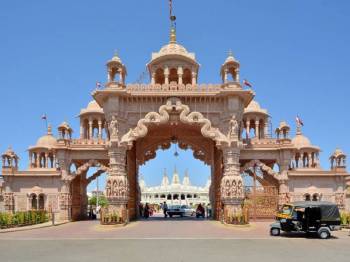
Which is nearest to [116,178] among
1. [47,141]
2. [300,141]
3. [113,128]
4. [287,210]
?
[113,128]

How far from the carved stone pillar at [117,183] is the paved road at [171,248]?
16.1 feet

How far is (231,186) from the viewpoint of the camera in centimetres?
2358

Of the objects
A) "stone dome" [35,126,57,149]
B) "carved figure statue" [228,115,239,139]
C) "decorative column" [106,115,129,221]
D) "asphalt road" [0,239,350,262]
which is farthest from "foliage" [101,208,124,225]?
"stone dome" [35,126,57,149]

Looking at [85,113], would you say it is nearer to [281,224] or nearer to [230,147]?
[230,147]

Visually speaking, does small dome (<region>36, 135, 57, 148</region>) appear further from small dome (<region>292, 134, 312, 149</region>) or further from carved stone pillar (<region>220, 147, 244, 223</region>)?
small dome (<region>292, 134, 312, 149</region>)

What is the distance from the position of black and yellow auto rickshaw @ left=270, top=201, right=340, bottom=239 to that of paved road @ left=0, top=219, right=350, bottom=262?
Answer: 1.73 ft

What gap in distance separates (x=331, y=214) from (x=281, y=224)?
217cm

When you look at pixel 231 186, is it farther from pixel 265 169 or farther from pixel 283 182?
pixel 283 182

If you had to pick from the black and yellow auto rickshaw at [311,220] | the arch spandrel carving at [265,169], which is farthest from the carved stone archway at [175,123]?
the black and yellow auto rickshaw at [311,220]

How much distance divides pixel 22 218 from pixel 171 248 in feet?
47.1

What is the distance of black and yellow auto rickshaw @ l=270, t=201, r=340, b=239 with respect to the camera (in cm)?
1728

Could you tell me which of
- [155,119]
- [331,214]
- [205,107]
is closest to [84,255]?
[331,214]

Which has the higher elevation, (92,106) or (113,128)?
(92,106)

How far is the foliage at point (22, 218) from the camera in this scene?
2273 cm
